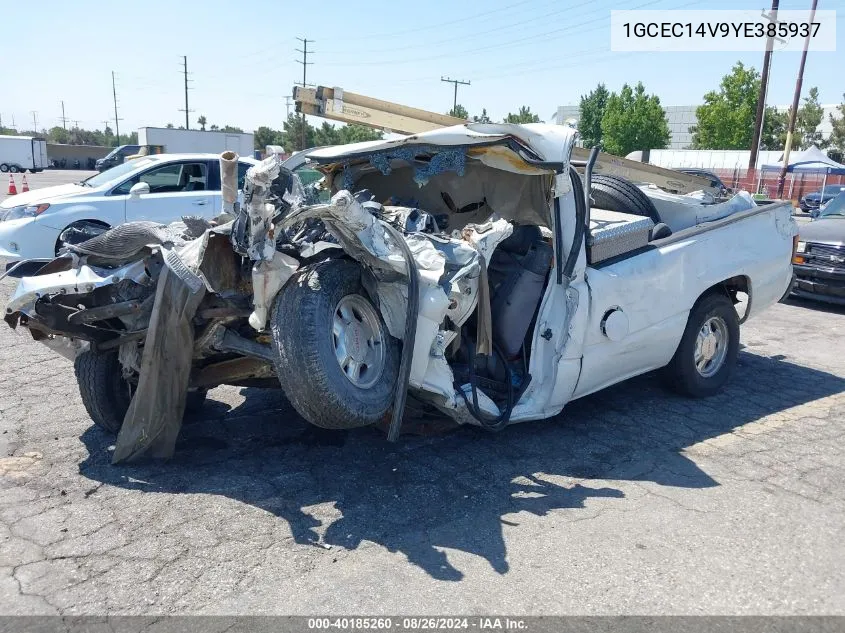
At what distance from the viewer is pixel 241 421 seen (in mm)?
5078

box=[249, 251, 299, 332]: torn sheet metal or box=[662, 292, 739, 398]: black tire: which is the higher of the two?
box=[249, 251, 299, 332]: torn sheet metal

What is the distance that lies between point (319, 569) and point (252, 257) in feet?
4.79

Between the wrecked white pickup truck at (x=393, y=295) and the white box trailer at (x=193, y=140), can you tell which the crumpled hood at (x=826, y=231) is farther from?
Result: the white box trailer at (x=193, y=140)

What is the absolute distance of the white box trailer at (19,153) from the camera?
50031mm

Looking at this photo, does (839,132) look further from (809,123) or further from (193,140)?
(193,140)

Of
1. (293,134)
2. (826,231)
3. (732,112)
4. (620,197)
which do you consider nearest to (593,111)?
(732,112)

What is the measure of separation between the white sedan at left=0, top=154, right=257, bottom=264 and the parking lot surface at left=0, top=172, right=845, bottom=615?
4.70 meters

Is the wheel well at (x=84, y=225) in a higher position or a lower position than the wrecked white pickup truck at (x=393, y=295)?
lower

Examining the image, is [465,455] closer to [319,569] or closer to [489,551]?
[489,551]

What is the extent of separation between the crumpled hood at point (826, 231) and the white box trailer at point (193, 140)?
23947mm

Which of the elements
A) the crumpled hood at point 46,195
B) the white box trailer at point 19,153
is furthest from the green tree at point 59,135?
the crumpled hood at point 46,195

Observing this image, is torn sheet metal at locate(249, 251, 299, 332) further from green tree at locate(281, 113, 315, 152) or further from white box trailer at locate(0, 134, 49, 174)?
green tree at locate(281, 113, 315, 152)

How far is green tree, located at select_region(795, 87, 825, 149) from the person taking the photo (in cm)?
6756

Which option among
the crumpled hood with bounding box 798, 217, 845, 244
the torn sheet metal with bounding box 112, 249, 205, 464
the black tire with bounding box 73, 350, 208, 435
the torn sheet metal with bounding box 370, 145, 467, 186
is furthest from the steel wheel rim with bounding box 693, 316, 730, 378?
the crumpled hood with bounding box 798, 217, 845, 244
